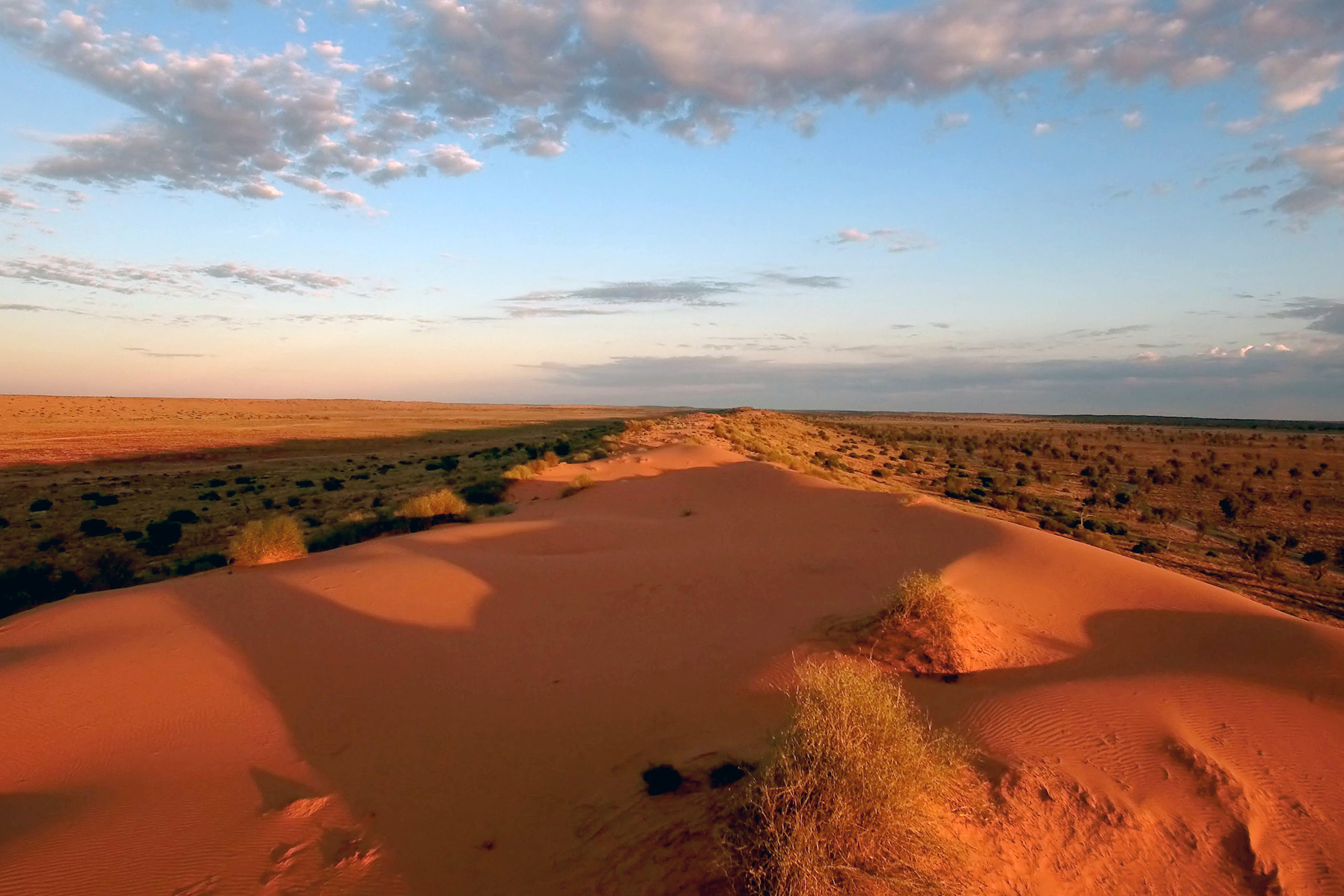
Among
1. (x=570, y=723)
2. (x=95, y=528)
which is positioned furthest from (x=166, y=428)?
(x=570, y=723)

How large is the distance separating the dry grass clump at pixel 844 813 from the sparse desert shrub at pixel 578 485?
61.8 ft

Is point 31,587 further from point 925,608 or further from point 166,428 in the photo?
point 166,428

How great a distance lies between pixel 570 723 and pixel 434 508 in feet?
44.5

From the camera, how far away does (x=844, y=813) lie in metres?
4.17

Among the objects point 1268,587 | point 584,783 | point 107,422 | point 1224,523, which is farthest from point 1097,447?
point 107,422

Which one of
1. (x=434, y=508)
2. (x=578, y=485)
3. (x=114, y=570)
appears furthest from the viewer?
(x=578, y=485)

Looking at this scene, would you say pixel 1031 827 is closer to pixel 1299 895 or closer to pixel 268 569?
pixel 1299 895

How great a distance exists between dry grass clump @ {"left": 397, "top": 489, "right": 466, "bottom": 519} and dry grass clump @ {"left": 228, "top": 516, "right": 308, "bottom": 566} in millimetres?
3915

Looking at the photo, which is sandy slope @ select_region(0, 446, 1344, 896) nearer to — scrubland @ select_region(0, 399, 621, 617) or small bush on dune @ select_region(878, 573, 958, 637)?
small bush on dune @ select_region(878, 573, 958, 637)

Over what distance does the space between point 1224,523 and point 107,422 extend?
91121 mm

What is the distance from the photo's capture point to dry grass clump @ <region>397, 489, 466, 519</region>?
19.0 meters

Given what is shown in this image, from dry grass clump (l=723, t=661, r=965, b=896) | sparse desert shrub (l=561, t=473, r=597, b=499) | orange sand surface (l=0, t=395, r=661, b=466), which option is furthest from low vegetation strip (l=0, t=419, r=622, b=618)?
dry grass clump (l=723, t=661, r=965, b=896)

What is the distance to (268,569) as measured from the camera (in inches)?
504

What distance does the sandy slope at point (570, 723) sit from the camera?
4867 mm
